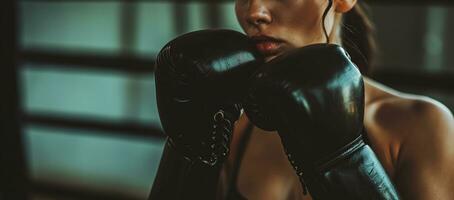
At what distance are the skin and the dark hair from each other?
0.16 feet

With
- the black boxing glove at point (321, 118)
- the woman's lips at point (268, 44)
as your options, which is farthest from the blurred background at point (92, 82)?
the black boxing glove at point (321, 118)

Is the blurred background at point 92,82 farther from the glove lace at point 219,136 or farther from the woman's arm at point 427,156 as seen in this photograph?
the glove lace at point 219,136

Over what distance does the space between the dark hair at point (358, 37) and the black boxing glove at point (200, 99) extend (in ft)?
0.88

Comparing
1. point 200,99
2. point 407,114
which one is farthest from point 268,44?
point 407,114

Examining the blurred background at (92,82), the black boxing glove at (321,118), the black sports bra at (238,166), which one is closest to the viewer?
the black boxing glove at (321,118)

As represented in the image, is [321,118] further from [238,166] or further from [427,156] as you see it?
[238,166]

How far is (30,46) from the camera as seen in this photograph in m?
3.51

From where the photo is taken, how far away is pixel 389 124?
1.14 meters

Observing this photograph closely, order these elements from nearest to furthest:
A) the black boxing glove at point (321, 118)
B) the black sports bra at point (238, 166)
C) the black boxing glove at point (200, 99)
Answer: the black boxing glove at point (321, 118) → the black boxing glove at point (200, 99) → the black sports bra at point (238, 166)

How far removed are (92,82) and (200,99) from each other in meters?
2.66

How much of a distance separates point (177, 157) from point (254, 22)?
0.71ft

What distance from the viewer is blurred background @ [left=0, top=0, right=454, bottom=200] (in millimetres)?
3064

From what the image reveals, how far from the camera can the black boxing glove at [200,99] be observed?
39.8 inches

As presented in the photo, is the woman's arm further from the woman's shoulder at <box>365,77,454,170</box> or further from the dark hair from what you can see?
the dark hair
